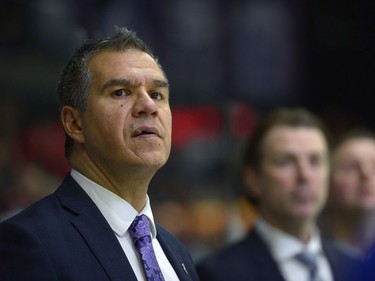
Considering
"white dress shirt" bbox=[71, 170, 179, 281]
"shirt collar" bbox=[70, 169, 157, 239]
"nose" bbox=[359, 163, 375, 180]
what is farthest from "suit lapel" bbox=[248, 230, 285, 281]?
"shirt collar" bbox=[70, 169, 157, 239]

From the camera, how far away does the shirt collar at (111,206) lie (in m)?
3.63

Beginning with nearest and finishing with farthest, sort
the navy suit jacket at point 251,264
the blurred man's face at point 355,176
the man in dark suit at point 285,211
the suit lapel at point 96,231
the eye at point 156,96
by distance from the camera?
the suit lapel at point 96,231 < the eye at point 156,96 < the navy suit jacket at point 251,264 < the man in dark suit at point 285,211 < the blurred man's face at point 355,176

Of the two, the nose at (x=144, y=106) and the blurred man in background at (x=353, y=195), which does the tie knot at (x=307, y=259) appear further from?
the nose at (x=144, y=106)

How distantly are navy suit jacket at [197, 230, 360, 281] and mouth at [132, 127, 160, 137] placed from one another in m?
1.25

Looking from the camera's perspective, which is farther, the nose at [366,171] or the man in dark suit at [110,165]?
the nose at [366,171]

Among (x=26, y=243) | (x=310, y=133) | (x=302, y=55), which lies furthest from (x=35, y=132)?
(x=302, y=55)

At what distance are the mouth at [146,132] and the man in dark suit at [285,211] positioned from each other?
127 centimetres

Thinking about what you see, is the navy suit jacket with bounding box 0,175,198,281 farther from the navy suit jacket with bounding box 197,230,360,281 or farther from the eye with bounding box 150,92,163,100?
the navy suit jacket with bounding box 197,230,360,281

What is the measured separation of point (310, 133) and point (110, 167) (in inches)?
74.7

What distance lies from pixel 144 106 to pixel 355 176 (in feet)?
8.22

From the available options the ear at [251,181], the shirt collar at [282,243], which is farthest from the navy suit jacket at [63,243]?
the ear at [251,181]

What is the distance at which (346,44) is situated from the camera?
9.22m

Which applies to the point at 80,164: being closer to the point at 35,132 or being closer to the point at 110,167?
the point at 110,167

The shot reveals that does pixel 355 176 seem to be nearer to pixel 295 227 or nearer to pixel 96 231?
pixel 295 227
